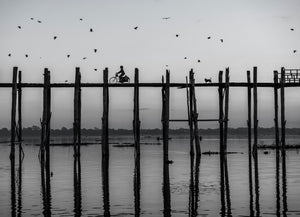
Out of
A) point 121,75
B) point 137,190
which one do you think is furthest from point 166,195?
point 121,75

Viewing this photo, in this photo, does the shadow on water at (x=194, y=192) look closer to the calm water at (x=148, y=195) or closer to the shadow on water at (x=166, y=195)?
the calm water at (x=148, y=195)

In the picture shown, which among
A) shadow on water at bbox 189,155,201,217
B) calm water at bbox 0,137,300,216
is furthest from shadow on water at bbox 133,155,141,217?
shadow on water at bbox 189,155,201,217

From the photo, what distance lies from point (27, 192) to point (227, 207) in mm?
5971

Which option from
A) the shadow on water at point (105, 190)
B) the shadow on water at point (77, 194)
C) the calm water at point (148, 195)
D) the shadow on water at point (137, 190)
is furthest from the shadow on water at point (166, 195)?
the shadow on water at point (77, 194)

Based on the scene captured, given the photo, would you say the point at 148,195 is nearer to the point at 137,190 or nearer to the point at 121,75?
the point at 137,190

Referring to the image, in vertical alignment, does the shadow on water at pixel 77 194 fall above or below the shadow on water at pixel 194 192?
below

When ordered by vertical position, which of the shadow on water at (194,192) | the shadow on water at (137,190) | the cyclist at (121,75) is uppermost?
the cyclist at (121,75)

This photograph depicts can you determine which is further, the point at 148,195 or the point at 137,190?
the point at 137,190

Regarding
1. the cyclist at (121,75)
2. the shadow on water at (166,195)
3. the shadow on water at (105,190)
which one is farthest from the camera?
the cyclist at (121,75)

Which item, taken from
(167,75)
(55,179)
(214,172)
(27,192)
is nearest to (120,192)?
(27,192)

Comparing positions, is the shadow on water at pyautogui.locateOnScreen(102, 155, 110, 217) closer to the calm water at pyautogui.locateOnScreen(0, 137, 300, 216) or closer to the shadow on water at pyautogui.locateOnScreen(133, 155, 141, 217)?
the calm water at pyautogui.locateOnScreen(0, 137, 300, 216)

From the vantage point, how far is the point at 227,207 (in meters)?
13.1

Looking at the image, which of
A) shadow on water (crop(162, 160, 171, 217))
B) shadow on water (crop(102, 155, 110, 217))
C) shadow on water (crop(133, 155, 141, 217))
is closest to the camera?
shadow on water (crop(162, 160, 171, 217))

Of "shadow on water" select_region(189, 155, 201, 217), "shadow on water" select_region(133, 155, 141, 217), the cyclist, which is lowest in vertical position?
"shadow on water" select_region(133, 155, 141, 217)
